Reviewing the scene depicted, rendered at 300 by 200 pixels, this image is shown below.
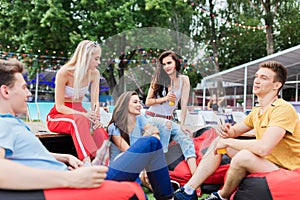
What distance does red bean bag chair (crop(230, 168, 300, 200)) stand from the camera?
180 cm

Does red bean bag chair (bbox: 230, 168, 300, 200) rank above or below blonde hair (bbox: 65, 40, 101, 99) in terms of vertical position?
below

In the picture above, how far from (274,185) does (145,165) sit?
757mm

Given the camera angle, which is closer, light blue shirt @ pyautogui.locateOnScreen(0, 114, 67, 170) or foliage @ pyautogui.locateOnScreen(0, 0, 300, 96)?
light blue shirt @ pyautogui.locateOnScreen(0, 114, 67, 170)

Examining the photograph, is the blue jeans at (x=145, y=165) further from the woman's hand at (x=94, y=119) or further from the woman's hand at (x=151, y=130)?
the woman's hand at (x=94, y=119)

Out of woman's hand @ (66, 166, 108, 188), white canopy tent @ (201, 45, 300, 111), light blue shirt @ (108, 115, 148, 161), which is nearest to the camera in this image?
woman's hand @ (66, 166, 108, 188)

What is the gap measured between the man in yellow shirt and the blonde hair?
84cm

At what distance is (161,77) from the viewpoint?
4.65ft

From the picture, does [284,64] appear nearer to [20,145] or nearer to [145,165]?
[145,165]

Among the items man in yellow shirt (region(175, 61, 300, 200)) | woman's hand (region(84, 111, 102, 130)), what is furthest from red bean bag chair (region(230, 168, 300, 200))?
woman's hand (region(84, 111, 102, 130))

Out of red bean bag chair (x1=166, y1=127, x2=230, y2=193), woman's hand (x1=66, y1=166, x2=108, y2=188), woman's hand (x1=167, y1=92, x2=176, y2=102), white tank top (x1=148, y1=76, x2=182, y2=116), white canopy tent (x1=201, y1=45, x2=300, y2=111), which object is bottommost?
red bean bag chair (x1=166, y1=127, x2=230, y2=193)

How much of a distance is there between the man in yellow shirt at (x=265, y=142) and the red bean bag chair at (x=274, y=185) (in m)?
0.05

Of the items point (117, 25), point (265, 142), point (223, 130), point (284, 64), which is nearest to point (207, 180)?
point (223, 130)

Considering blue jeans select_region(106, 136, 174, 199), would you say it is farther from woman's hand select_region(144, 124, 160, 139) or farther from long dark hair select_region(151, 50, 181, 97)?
long dark hair select_region(151, 50, 181, 97)

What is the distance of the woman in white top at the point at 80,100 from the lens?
170 centimetres
